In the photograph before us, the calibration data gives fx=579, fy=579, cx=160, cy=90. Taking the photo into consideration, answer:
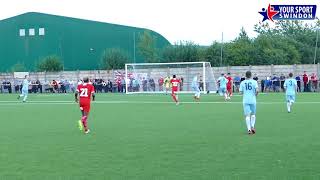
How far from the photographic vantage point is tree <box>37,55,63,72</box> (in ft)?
227

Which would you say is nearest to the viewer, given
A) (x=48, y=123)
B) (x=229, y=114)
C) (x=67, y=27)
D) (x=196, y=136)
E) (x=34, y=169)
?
(x=34, y=169)

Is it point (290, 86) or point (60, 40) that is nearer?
point (290, 86)

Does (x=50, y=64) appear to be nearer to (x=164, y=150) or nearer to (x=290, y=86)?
→ (x=290, y=86)

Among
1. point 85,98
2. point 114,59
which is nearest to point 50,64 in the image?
point 114,59

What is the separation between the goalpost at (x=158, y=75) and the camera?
166 ft

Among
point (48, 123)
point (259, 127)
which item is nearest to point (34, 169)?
point (259, 127)

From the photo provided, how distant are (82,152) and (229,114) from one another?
12.2 meters

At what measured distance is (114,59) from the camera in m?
69.4

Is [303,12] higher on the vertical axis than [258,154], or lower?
higher

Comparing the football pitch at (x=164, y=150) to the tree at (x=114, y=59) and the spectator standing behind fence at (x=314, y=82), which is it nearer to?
the spectator standing behind fence at (x=314, y=82)

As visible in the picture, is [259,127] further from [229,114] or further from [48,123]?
[48,123]

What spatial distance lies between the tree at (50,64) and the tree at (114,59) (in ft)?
17.9

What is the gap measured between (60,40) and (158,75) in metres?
25.1

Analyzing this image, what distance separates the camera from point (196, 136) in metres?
16.0
